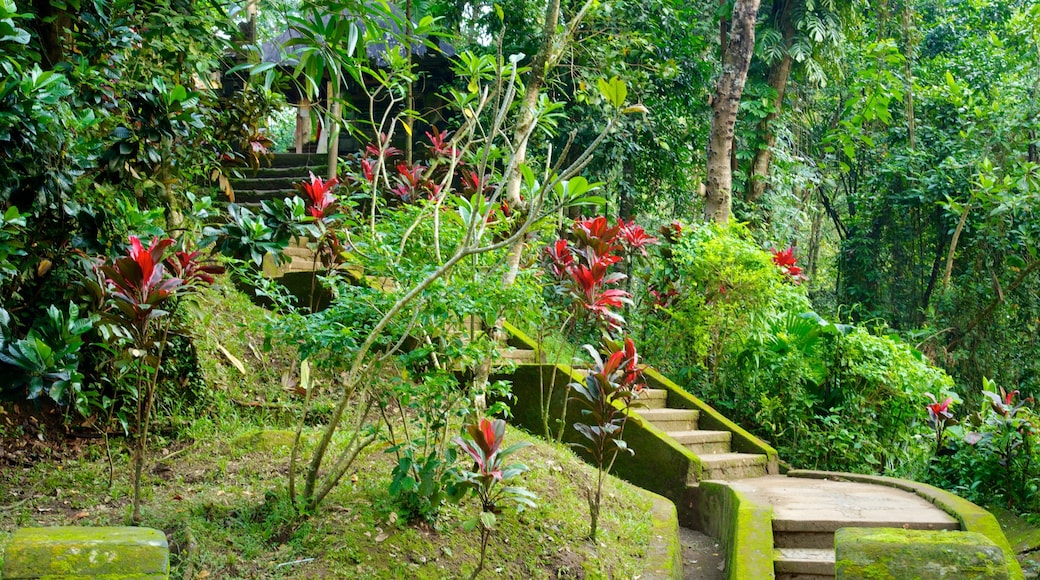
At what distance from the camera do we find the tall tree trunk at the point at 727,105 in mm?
9930

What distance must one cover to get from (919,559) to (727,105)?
8.40 m

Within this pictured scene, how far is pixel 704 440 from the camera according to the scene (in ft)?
25.3

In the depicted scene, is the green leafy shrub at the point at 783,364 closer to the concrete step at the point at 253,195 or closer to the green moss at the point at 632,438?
the green moss at the point at 632,438

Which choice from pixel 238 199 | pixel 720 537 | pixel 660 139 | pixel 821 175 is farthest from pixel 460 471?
pixel 821 175

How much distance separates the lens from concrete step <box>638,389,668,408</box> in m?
8.05

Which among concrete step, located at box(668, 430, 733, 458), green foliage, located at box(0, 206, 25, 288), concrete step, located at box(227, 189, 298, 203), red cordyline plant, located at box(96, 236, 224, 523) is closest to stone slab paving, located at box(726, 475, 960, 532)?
concrete step, located at box(668, 430, 733, 458)

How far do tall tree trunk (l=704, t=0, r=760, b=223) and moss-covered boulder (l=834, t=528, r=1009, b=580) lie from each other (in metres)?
7.76

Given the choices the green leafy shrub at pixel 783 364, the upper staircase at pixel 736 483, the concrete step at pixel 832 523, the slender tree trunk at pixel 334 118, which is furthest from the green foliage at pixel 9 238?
the green leafy shrub at pixel 783 364

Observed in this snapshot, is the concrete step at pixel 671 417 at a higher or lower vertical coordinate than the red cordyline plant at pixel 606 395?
lower

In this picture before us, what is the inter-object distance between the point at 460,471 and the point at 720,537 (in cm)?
326

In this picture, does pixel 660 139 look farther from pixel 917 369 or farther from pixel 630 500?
pixel 630 500

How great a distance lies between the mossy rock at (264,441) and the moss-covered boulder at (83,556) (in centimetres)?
287

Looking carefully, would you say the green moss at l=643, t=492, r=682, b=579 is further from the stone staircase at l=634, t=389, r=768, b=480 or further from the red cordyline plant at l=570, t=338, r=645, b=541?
the stone staircase at l=634, t=389, r=768, b=480

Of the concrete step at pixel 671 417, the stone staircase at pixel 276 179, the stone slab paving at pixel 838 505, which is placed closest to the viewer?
the stone slab paving at pixel 838 505
